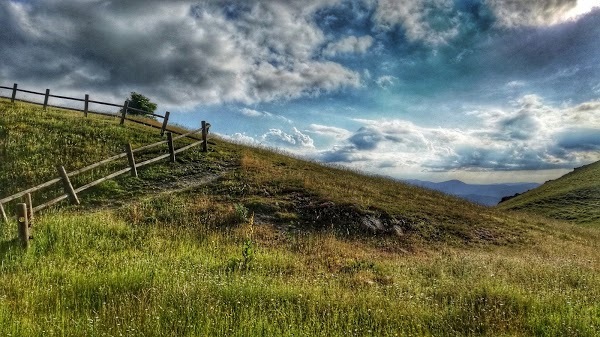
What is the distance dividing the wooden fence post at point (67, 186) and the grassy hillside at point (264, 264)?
0.54m

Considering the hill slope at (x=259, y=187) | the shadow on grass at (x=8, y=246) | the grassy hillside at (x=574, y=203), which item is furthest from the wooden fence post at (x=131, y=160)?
the grassy hillside at (x=574, y=203)

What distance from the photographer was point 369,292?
902cm

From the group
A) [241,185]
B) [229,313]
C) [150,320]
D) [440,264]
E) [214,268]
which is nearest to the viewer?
[150,320]

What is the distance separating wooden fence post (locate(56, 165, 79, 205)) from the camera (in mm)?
17969

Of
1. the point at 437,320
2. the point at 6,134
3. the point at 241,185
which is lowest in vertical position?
the point at 437,320

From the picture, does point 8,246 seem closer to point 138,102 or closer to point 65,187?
point 65,187

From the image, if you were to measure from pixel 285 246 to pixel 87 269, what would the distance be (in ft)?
23.8

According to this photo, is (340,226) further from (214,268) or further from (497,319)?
(497,319)

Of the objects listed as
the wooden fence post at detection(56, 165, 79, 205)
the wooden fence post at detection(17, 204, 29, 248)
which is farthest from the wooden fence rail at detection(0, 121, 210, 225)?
the wooden fence post at detection(17, 204, 29, 248)

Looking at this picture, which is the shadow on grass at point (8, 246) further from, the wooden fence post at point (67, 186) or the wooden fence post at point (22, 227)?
the wooden fence post at point (67, 186)

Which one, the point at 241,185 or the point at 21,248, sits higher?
the point at 241,185

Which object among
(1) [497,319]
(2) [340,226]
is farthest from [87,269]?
(2) [340,226]

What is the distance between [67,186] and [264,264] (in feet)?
38.9

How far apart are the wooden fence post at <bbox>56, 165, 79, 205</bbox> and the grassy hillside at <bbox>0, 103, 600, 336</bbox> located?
1.78ft
